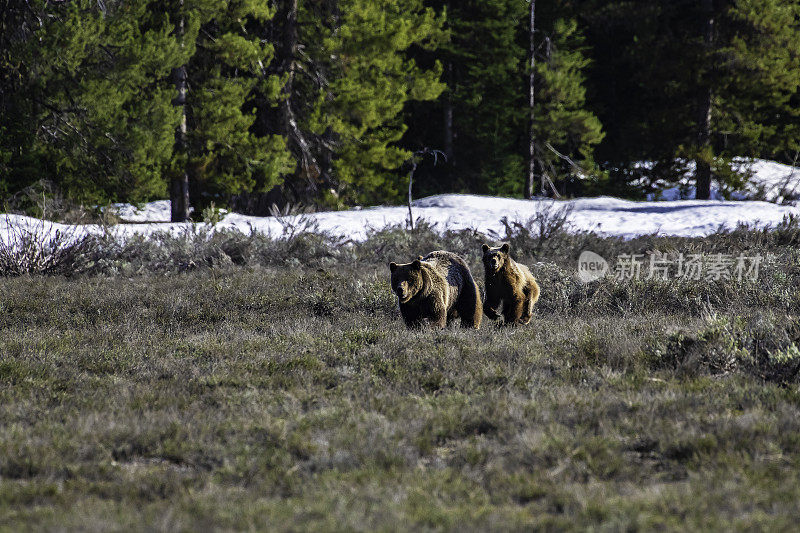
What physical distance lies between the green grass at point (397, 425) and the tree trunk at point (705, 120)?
16220 mm

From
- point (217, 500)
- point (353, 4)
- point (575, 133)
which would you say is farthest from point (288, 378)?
point (575, 133)

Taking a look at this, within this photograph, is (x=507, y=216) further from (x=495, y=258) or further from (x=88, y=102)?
(x=495, y=258)

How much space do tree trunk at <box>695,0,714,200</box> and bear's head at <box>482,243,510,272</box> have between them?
57.7ft

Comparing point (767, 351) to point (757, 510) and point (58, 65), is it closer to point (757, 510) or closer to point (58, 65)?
point (757, 510)

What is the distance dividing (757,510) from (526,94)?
25.5m

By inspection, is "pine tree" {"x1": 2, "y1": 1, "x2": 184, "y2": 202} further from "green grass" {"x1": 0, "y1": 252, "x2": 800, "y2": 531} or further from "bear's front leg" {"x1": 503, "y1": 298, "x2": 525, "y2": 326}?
"bear's front leg" {"x1": 503, "y1": 298, "x2": 525, "y2": 326}

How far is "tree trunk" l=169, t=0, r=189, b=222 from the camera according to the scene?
1881cm

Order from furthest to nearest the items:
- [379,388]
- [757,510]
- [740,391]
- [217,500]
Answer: [379,388]
[740,391]
[217,500]
[757,510]

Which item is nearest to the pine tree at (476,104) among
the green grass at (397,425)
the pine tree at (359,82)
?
the pine tree at (359,82)

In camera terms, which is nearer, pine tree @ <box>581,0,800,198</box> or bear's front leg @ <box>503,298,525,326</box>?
bear's front leg @ <box>503,298,525,326</box>

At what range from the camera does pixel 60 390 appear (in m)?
5.55

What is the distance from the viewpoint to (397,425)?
452cm

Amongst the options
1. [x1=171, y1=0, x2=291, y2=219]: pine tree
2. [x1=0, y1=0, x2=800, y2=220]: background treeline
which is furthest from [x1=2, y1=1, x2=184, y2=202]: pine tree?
[x1=171, y1=0, x2=291, y2=219]: pine tree

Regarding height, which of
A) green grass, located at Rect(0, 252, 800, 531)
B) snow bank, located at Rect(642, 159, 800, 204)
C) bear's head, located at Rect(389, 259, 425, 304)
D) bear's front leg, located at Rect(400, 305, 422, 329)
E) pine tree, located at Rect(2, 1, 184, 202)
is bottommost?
green grass, located at Rect(0, 252, 800, 531)
